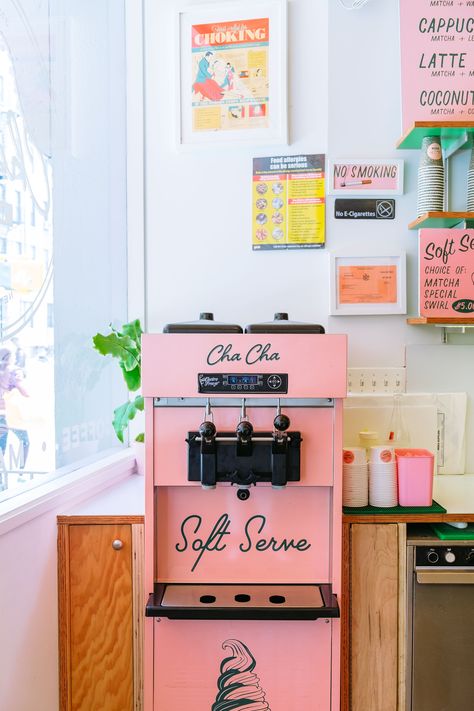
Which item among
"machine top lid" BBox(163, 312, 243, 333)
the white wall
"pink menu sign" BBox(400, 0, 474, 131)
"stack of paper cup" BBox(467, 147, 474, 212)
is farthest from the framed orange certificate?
"machine top lid" BBox(163, 312, 243, 333)

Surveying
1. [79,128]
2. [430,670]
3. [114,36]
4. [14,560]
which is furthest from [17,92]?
[430,670]

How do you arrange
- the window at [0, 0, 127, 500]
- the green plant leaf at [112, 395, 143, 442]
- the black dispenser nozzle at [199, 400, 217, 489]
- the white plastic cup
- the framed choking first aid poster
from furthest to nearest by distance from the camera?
the framed choking first aid poster → the green plant leaf at [112, 395, 143, 442] → the white plastic cup → the window at [0, 0, 127, 500] → the black dispenser nozzle at [199, 400, 217, 489]

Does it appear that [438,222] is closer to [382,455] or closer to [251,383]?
[382,455]

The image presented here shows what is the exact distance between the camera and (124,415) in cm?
202

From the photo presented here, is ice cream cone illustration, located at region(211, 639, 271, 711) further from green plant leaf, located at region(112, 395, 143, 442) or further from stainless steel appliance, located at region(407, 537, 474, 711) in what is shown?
green plant leaf, located at region(112, 395, 143, 442)

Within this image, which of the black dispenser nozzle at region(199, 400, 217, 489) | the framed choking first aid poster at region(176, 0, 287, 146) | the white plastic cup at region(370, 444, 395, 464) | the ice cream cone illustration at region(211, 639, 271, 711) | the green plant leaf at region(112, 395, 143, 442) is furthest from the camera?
the framed choking first aid poster at region(176, 0, 287, 146)

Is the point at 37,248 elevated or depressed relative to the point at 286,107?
depressed

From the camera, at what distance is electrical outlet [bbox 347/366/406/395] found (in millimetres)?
2152

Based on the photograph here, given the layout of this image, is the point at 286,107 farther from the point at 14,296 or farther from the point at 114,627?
the point at 114,627

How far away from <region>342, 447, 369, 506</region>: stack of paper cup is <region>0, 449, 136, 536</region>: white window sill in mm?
891

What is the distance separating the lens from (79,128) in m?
2.01

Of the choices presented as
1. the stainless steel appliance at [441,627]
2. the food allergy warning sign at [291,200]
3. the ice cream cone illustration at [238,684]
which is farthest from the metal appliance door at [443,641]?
the food allergy warning sign at [291,200]

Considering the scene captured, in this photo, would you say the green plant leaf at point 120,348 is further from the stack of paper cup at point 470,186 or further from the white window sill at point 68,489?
the stack of paper cup at point 470,186

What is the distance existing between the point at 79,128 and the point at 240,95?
68 cm
